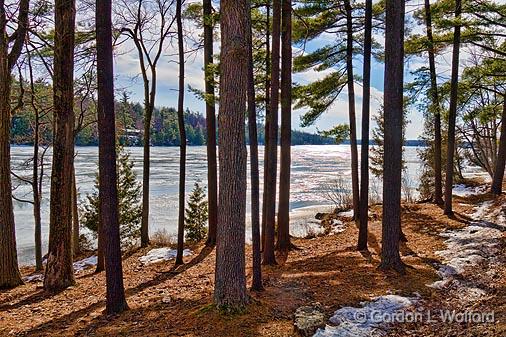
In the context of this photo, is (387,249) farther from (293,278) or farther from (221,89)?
(221,89)

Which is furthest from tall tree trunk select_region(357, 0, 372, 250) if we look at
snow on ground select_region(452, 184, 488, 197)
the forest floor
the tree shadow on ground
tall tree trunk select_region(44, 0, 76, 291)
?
snow on ground select_region(452, 184, 488, 197)

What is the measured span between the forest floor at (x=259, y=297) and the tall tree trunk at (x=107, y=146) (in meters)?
0.73

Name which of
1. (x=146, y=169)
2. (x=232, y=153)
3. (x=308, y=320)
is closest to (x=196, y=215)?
(x=146, y=169)

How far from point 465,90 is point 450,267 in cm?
678

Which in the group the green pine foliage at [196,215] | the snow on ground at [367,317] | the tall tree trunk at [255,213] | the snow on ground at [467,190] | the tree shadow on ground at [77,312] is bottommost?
the green pine foliage at [196,215]

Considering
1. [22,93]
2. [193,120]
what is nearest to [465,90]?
[22,93]

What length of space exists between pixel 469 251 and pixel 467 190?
34.7 ft

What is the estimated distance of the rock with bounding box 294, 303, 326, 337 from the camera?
4094mm

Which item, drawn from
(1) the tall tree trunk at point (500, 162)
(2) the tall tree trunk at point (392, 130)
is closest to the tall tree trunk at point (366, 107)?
(2) the tall tree trunk at point (392, 130)

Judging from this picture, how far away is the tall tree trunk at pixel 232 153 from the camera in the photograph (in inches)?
175

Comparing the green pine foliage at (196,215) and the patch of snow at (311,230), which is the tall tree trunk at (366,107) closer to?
the patch of snow at (311,230)

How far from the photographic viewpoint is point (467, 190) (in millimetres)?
16578

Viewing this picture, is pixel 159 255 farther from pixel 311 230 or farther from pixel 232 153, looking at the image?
pixel 232 153

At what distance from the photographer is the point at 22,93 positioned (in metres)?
9.98
